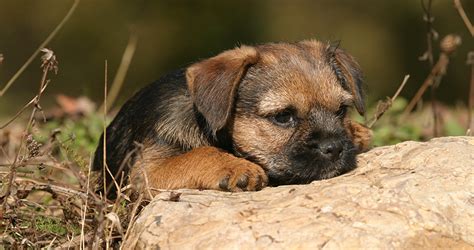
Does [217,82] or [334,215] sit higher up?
[217,82]

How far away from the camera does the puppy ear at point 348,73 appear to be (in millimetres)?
6133

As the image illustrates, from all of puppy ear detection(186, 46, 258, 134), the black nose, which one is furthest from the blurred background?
the black nose

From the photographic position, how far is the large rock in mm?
4195

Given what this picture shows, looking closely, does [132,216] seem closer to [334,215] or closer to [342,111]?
[334,215]

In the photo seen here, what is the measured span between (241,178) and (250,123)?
72 centimetres

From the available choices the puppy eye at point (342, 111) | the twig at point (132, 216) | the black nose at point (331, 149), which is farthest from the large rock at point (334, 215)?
the puppy eye at point (342, 111)

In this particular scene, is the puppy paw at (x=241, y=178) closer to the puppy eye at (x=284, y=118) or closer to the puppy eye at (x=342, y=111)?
the puppy eye at (x=284, y=118)

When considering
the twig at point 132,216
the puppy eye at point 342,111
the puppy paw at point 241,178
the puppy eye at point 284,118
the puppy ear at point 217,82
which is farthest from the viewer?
the puppy eye at point 342,111

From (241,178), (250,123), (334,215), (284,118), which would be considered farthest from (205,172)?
(334,215)

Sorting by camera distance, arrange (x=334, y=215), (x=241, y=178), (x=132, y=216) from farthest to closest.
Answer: (x=241, y=178) < (x=132, y=216) < (x=334, y=215)

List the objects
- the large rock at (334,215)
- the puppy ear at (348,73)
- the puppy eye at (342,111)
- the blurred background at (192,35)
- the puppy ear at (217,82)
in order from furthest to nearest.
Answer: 1. the blurred background at (192,35)
2. the puppy ear at (348,73)
3. the puppy eye at (342,111)
4. the puppy ear at (217,82)
5. the large rock at (334,215)

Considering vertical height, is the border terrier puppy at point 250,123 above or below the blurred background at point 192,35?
above

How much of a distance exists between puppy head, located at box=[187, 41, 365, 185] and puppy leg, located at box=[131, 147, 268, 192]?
22 cm

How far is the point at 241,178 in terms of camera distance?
512 centimetres
